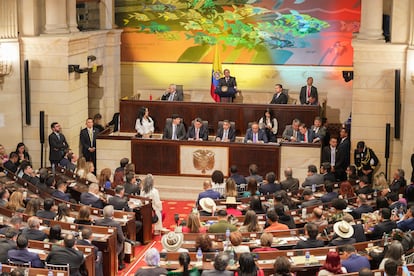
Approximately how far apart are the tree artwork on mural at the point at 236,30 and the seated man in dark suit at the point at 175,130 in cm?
499

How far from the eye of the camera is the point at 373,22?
63.7 ft

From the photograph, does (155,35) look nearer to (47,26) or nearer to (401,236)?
(47,26)

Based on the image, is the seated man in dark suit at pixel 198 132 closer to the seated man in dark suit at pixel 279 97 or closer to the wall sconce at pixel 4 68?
the seated man in dark suit at pixel 279 97

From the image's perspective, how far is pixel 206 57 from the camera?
80.5 feet

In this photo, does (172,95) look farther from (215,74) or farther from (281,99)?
(281,99)

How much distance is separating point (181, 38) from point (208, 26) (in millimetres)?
904

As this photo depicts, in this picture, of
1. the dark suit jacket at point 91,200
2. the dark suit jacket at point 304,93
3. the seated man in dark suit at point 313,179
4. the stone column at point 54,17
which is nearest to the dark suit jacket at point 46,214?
the dark suit jacket at point 91,200

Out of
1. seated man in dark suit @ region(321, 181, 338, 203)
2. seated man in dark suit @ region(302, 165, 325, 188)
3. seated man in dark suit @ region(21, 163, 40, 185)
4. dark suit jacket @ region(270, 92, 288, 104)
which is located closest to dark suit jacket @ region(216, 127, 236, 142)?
dark suit jacket @ region(270, 92, 288, 104)

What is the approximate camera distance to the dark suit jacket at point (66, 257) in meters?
11.4

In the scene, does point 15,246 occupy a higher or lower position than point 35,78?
lower

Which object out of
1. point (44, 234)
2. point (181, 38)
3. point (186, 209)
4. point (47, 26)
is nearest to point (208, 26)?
point (181, 38)

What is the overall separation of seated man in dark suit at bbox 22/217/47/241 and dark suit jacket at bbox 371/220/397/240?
4.99 m

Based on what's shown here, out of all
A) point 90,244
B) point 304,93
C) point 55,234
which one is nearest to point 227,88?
point 304,93

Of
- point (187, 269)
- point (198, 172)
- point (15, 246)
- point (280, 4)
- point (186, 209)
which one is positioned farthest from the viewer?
point (280, 4)
